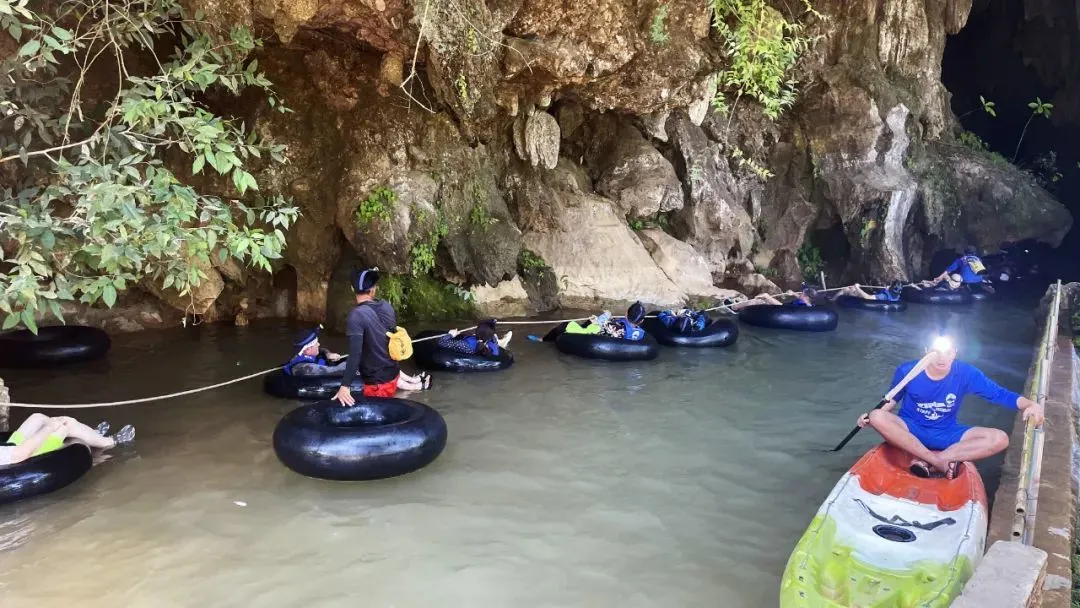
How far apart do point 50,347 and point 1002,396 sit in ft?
32.8

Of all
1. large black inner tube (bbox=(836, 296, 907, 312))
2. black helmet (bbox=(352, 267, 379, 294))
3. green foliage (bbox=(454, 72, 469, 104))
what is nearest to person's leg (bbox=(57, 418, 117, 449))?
black helmet (bbox=(352, 267, 379, 294))

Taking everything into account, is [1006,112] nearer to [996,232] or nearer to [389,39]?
[996,232]

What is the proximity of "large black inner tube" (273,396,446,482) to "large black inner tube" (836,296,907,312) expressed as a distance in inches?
420

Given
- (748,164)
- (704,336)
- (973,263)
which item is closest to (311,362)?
(704,336)

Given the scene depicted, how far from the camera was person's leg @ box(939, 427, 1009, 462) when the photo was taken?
4941 mm

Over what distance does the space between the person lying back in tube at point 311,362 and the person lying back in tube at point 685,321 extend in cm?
490

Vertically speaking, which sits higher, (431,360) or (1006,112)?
(1006,112)

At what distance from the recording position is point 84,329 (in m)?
8.71

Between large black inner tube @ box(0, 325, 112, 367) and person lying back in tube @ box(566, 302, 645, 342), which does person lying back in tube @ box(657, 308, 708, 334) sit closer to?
person lying back in tube @ box(566, 302, 645, 342)

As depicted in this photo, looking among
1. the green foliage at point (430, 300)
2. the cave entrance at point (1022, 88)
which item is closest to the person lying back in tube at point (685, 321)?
the green foliage at point (430, 300)

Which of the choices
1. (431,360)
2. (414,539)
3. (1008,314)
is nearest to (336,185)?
(431,360)

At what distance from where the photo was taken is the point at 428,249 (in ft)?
34.5

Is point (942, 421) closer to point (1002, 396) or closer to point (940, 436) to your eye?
point (940, 436)

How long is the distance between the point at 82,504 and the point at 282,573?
1968 mm
